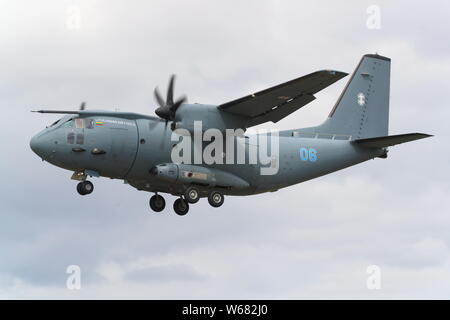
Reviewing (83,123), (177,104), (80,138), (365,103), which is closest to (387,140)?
(365,103)

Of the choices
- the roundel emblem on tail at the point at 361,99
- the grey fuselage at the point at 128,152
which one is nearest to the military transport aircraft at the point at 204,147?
the grey fuselage at the point at 128,152

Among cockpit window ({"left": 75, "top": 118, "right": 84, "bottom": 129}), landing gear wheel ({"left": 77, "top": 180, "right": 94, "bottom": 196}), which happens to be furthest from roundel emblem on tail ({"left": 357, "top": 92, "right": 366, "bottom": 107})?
landing gear wheel ({"left": 77, "top": 180, "right": 94, "bottom": 196})

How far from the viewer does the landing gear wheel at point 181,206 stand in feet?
117

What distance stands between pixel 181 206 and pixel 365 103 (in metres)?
9.93

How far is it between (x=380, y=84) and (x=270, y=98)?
8768 millimetres

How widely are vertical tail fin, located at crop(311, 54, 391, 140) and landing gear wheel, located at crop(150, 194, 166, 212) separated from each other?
26.8 feet

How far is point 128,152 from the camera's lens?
109ft

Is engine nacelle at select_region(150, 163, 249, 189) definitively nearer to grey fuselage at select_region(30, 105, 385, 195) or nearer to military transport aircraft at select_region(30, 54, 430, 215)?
military transport aircraft at select_region(30, 54, 430, 215)

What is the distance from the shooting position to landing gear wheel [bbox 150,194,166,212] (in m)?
35.9

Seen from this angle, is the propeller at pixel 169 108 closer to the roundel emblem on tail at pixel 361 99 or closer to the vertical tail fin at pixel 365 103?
the vertical tail fin at pixel 365 103

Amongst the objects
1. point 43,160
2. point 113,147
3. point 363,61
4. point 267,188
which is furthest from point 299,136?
point 43,160

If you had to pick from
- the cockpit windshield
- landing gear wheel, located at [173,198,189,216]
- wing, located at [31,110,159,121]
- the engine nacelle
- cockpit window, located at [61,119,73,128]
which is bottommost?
landing gear wheel, located at [173,198,189,216]

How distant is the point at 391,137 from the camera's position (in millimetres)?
36656

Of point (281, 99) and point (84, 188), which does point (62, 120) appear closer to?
point (84, 188)
